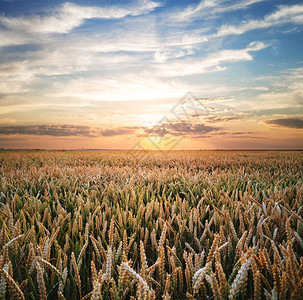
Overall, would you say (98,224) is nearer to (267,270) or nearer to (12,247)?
(12,247)

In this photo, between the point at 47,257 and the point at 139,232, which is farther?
the point at 139,232

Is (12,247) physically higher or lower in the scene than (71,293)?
higher

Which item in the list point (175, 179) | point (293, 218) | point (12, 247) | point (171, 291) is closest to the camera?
point (171, 291)

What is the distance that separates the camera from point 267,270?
100cm

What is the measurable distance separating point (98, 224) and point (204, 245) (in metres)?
0.70

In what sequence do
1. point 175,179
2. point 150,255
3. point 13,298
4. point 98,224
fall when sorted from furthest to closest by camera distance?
point 175,179
point 98,224
point 150,255
point 13,298

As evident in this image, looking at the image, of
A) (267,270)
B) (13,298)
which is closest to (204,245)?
(267,270)

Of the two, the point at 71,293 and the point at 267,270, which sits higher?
the point at 267,270

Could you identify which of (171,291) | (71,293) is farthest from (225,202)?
(71,293)

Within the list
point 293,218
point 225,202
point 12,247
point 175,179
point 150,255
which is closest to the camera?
point 12,247

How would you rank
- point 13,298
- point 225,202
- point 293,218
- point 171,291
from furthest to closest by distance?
point 225,202 → point 293,218 → point 171,291 → point 13,298

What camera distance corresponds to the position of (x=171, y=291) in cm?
96

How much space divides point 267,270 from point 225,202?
1.11 meters

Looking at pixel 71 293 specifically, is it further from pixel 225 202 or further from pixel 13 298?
pixel 225 202
